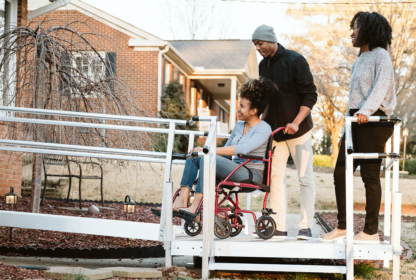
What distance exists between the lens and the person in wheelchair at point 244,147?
3.97 meters

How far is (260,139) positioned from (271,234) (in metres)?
0.81

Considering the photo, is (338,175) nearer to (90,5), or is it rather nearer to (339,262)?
(339,262)

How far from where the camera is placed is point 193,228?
13.0ft

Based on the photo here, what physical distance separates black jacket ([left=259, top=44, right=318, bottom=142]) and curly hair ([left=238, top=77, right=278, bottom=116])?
16cm

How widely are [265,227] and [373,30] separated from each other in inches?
73.2

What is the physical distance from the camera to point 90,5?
17.3 meters

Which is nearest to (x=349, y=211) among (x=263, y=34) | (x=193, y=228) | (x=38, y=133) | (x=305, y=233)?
(x=305, y=233)

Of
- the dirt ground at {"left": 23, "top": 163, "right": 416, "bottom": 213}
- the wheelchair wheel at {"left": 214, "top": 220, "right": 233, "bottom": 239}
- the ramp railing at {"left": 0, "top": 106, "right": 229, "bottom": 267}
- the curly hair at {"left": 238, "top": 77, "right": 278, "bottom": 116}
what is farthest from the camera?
the dirt ground at {"left": 23, "top": 163, "right": 416, "bottom": 213}

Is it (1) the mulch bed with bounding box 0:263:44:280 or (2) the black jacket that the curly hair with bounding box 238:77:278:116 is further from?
(1) the mulch bed with bounding box 0:263:44:280

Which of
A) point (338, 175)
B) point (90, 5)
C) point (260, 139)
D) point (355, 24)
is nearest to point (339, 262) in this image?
point (338, 175)

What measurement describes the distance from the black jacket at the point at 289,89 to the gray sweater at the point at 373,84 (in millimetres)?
396

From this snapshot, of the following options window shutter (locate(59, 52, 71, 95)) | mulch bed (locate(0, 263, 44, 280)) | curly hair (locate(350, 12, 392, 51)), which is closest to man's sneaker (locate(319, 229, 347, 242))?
curly hair (locate(350, 12, 392, 51))

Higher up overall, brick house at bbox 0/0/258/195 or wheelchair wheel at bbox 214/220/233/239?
brick house at bbox 0/0/258/195

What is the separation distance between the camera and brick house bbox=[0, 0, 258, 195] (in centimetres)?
1256
